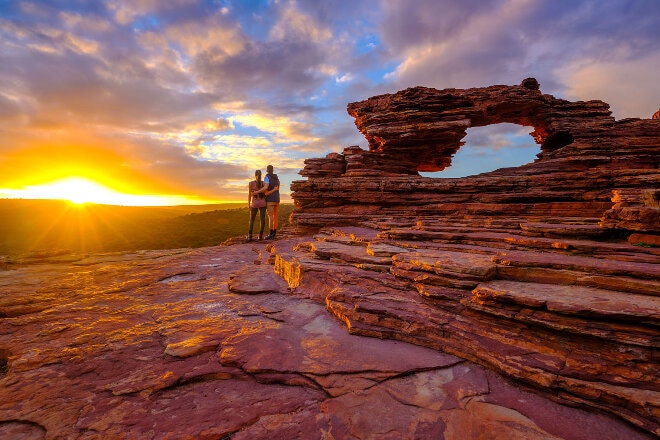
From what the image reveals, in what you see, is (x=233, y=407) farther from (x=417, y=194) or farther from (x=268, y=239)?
(x=417, y=194)

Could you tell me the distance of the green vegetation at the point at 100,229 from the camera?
3431 centimetres

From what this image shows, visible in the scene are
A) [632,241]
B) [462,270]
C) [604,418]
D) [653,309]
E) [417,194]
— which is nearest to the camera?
[604,418]

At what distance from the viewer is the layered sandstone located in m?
3.40

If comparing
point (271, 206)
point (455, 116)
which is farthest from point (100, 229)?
point (455, 116)

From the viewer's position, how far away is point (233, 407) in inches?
122

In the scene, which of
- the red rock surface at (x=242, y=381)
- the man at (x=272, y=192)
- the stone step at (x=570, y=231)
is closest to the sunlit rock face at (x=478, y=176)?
the man at (x=272, y=192)

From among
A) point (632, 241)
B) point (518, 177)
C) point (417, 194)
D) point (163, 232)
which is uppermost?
point (518, 177)

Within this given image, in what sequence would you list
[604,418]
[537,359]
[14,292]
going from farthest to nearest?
[14,292]
[537,359]
[604,418]

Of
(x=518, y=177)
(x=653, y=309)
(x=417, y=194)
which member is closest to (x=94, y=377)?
(x=653, y=309)

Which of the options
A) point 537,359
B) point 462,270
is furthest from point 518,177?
point 537,359

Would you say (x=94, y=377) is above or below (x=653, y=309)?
below

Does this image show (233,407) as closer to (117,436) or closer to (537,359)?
(117,436)

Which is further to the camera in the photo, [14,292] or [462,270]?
[14,292]

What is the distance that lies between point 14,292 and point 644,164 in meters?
23.5
